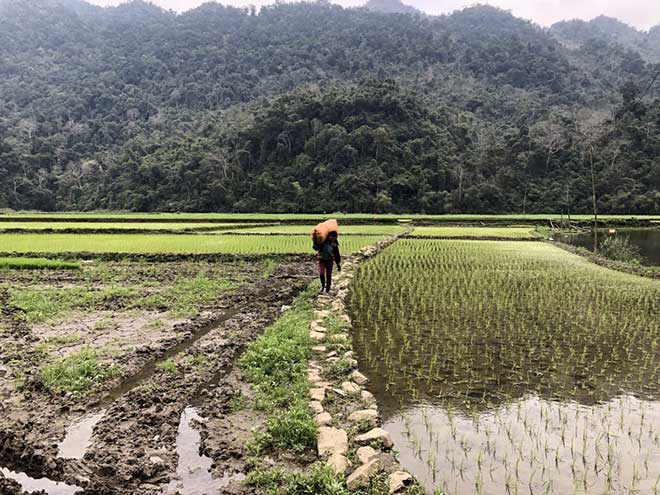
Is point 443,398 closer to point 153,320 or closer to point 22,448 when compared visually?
point 22,448

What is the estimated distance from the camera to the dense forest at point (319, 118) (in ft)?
161

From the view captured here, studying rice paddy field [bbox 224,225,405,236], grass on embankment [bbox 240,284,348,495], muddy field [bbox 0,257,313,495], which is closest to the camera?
grass on embankment [bbox 240,284,348,495]

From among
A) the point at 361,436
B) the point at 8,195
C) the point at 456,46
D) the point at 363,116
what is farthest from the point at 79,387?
the point at 456,46

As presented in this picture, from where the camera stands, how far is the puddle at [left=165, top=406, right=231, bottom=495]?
132 inches

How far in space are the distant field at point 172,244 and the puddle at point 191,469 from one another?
12338 millimetres

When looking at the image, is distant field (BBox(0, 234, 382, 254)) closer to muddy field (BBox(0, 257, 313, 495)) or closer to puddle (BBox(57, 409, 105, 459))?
muddy field (BBox(0, 257, 313, 495))

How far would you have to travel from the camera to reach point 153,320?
7.88m

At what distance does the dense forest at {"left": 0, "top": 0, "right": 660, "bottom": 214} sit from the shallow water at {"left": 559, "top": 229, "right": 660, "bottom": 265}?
5436mm

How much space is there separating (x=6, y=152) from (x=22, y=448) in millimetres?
65969

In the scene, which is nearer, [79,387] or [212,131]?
[79,387]

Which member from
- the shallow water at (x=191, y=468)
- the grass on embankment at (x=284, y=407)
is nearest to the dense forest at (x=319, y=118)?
the grass on embankment at (x=284, y=407)

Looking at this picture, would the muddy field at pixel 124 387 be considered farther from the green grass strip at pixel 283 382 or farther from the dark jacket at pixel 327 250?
the dark jacket at pixel 327 250

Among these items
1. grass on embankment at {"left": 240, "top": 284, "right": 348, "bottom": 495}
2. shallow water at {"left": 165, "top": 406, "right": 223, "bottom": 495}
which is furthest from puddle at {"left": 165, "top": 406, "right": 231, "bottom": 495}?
grass on embankment at {"left": 240, "top": 284, "right": 348, "bottom": 495}

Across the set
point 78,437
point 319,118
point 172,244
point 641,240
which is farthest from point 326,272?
point 319,118
